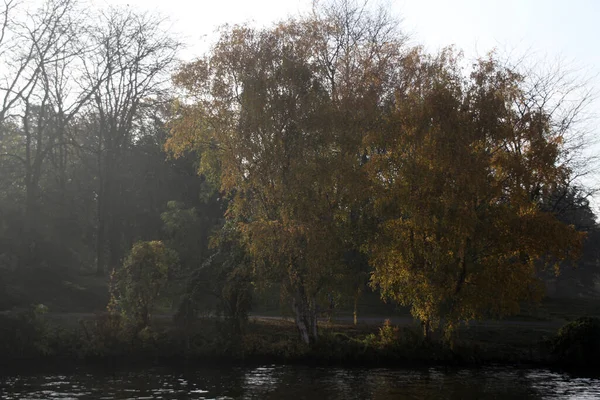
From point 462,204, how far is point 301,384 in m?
10.1

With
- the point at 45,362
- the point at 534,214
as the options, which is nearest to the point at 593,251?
the point at 534,214

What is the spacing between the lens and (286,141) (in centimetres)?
3008

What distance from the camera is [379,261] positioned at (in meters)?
29.2

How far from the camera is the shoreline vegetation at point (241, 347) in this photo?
27.4m

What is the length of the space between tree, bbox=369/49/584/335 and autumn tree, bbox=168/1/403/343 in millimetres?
1742

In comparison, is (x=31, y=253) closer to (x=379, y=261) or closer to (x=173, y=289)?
(x=173, y=289)

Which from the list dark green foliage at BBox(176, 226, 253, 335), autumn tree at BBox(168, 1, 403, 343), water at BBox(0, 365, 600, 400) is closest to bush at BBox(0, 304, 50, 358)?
water at BBox(0, 365, 600, 400)

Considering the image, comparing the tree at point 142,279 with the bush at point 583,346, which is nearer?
the bush at point 583,346

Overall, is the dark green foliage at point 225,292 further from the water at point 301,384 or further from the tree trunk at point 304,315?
the water at point 301,384

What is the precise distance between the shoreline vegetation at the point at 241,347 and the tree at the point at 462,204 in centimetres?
155

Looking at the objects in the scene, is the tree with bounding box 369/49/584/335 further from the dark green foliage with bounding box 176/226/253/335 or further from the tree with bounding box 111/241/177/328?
the tree with bounding box 111/241/177/328

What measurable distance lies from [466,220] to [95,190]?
124 ft

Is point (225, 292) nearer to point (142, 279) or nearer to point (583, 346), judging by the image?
point (142, 279)

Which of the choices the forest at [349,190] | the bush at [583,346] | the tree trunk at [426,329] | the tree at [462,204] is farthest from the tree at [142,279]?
the bush at [583,346]
